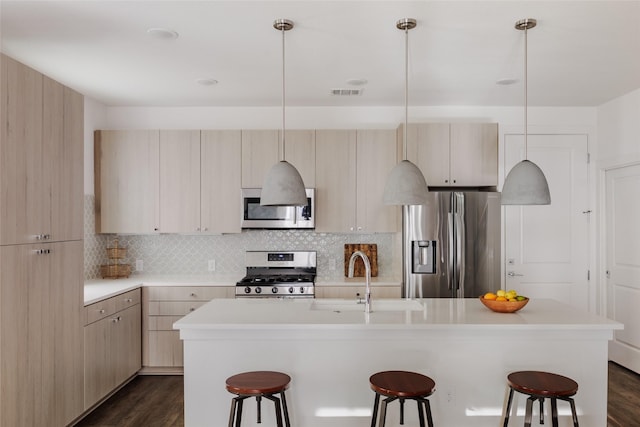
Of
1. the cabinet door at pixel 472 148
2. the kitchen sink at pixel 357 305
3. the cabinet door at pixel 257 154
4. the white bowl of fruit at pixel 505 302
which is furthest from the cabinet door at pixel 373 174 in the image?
the white bowl of fruit at pixel 505 302

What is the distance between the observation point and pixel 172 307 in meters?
4.27

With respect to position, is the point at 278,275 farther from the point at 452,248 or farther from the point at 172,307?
the point at 452,248

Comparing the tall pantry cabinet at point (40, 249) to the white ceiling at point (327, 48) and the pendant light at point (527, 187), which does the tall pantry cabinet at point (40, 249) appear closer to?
the white ceiling at point (327, 48)

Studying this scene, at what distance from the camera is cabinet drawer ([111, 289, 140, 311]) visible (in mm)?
3818

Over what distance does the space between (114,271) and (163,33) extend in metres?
2.67

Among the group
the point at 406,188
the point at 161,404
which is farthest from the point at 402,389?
the point at 161,404

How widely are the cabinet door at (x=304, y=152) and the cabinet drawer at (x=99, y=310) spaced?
208 centimetres

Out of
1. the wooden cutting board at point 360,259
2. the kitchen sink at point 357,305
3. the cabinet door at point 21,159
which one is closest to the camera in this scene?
the cabinet door at point 21,159

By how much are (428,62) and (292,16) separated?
4.11 feet

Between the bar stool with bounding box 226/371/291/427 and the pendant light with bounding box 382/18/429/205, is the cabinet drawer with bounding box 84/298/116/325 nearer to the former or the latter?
the bar stool with bounding box 226/371/291/427

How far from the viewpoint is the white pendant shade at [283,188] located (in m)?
2.70

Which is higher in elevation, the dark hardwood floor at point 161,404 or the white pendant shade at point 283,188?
the white pendant shade at point 283,188

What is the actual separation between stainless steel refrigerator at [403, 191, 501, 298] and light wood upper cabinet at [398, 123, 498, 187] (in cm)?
26

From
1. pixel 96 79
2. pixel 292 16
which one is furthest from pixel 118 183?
pixel 292 16
